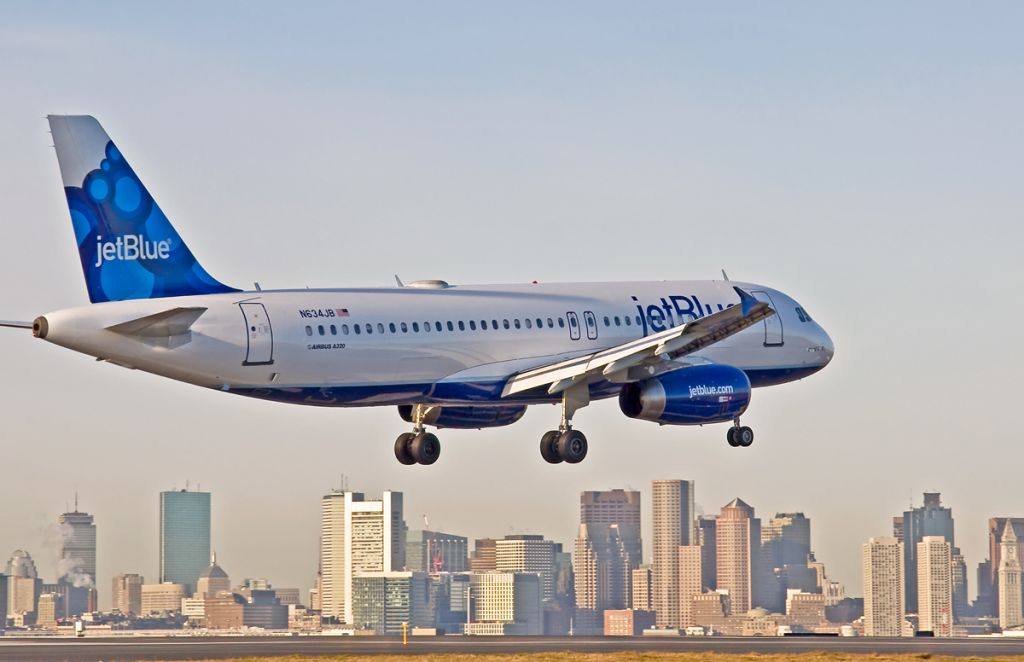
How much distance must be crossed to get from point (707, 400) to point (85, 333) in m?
22.1

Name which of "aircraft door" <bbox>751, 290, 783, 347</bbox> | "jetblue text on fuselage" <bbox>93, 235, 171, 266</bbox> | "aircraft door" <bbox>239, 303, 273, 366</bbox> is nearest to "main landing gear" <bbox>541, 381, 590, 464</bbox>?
"aircraft door" <bbox>751, 290, 783, 347</bbox>

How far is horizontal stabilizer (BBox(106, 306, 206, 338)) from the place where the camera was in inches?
2530

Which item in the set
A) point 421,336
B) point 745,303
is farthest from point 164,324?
point 745,303

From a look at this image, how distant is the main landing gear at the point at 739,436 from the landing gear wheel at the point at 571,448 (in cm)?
662

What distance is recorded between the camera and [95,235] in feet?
216

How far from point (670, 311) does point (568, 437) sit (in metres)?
7.20

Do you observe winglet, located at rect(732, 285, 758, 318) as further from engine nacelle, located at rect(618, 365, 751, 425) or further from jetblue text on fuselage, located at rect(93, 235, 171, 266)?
jetblue text on fuselage, located at rect(93, 235, 171, 266)

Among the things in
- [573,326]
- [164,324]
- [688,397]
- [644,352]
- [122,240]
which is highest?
[122,240]

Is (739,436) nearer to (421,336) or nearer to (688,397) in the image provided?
(688,397)

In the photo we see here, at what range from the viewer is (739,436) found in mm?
76938

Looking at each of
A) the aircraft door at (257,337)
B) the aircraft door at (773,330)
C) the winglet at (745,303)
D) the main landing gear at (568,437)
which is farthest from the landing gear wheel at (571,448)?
the aircraft door at (257,337)

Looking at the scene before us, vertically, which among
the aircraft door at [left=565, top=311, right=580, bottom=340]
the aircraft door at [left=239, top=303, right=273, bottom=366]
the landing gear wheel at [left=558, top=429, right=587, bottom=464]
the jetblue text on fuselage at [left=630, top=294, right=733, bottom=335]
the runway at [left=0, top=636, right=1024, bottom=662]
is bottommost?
the runway at [left=0, top=636, right=1024, bottom=662]

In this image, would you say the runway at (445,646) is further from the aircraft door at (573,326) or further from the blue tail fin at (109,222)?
the blue tail fin at (109,222)

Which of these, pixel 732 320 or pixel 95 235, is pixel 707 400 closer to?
pixel 732 320
